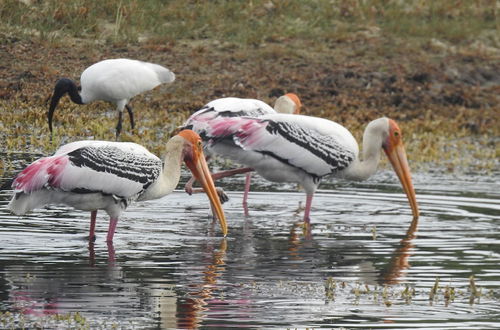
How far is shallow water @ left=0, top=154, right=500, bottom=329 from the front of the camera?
22.3ft

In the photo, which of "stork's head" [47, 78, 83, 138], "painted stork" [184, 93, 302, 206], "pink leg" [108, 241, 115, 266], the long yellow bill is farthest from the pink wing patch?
"stork's head" [47, 78, 83, 138]

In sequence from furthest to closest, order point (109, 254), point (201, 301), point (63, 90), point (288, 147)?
point (63, 90) → point (288, 147) → point (109, 254) → point (201, 301)

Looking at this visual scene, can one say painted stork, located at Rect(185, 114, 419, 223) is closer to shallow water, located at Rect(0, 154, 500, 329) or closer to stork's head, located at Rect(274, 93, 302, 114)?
shallow water, located at Rect(0, 154, 500, 329)

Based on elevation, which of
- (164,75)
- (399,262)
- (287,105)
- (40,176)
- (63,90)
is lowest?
(63,90)

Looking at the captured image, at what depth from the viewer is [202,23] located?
21.2 m

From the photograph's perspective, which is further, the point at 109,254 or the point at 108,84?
the point at 108,84

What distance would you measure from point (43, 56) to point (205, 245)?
10469 millimetres

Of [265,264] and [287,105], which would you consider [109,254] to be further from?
[287,105]

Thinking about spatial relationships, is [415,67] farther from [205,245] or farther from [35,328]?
[35,328]

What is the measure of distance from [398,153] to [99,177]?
3.63 meters

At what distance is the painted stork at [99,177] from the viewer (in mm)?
8633

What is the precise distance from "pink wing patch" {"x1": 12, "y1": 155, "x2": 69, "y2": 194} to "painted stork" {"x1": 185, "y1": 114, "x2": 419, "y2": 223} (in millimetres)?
2351

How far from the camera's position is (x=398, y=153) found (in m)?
11.5

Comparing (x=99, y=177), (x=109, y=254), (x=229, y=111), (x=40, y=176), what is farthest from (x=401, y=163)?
(x=40, y=176)
